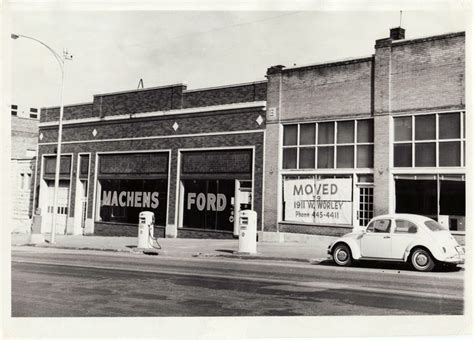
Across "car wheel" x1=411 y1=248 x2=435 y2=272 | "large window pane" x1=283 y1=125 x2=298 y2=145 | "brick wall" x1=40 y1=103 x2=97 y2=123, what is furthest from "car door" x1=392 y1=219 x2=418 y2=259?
"brick wall" x1=40 y1=103 x2=97 y2=123

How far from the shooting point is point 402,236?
13.1 meters

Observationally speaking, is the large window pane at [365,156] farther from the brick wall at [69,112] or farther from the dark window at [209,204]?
the brick wall at [69,112]

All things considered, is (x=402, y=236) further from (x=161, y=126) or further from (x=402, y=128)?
(x=161, y=126)

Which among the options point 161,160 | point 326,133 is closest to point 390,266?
point 326,133

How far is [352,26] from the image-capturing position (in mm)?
12492

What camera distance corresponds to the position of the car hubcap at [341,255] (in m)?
14.0

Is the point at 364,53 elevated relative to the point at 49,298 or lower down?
elevated

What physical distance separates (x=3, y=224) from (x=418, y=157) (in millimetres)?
13957

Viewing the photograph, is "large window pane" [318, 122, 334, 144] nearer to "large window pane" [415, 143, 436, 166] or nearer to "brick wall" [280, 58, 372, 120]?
"brick wall" [280, 58, 372, 120]

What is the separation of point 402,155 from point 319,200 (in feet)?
12.5

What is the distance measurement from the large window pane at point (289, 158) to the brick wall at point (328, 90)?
4.58ft

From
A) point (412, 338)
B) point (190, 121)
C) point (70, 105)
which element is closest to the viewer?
point (412, 338)

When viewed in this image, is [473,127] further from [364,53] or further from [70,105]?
[70,105]

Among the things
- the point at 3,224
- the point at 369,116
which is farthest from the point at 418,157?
the point at 3,224
